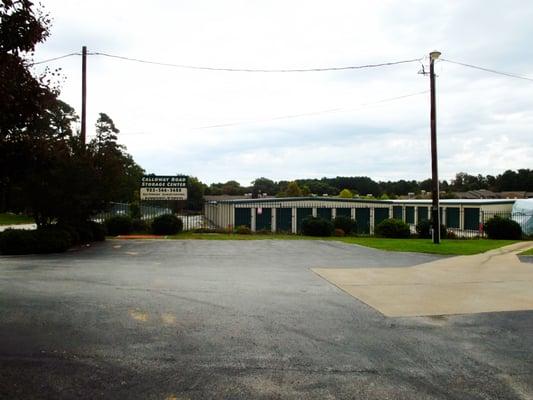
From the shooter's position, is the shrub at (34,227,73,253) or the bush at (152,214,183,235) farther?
the bush at (152,214,183,235)

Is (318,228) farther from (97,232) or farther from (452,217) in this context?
(452,217)

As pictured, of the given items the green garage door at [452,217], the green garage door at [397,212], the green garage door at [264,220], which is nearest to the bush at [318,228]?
the green garage door at [264,220]

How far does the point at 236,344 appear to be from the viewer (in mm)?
6039

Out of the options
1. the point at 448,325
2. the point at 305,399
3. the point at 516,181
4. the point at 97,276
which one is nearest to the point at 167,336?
the point at 305,399

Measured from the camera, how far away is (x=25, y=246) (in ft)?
56.9

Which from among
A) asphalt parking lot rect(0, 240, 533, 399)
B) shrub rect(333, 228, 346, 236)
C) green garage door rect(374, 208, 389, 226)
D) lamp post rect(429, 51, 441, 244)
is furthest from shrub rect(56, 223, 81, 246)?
green garage door rect(374, 208, 389, 226)

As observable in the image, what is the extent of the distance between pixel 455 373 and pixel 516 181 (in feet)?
438

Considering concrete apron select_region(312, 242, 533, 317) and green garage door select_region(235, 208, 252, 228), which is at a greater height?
green garage door select_region(235, 208, 252, 228)

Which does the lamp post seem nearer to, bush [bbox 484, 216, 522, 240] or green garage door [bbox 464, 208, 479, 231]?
bush [bbox 484, 216, 522, 240]

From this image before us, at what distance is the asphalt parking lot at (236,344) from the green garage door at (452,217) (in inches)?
1637

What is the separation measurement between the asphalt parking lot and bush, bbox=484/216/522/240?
20.8 metres

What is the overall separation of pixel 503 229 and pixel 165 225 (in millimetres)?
18680

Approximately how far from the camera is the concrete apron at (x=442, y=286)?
8.57 metres

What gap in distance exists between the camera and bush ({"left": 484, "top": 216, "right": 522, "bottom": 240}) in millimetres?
27859
